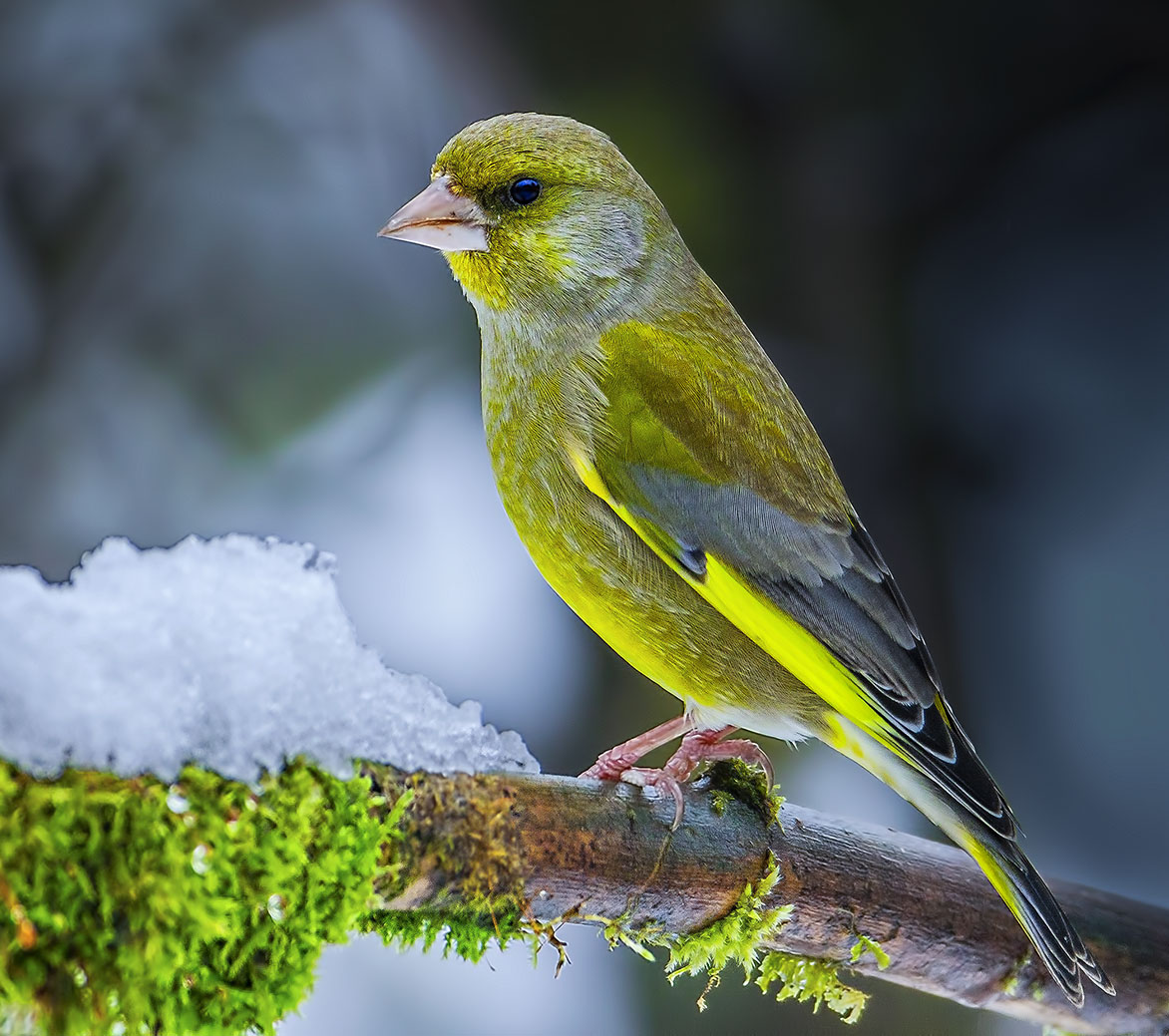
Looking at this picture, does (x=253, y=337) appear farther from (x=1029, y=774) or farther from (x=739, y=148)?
(x=1029, y=774)

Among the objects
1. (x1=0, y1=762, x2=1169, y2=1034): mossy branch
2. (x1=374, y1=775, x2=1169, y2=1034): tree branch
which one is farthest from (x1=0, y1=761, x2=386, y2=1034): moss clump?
(x1=374, y1=775, x2=1169, y2=1034): tree branch

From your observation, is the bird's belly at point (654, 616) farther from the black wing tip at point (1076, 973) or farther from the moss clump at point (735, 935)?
the black wing tip at point (1076, 973)

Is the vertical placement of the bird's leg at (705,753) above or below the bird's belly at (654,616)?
below

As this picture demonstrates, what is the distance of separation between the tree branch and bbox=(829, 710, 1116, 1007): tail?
9 cm

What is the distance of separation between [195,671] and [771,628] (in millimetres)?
967

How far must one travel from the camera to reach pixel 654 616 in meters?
1.79

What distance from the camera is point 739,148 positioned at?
3.23 metres

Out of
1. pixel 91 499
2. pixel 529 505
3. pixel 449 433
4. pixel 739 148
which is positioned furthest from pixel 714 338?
pixel 91 499

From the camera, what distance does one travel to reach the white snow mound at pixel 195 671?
3.01ft

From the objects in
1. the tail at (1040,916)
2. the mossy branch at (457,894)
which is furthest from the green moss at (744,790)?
the tail at (1040,916)

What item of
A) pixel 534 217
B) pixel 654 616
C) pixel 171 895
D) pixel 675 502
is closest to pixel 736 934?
pixel 654 616

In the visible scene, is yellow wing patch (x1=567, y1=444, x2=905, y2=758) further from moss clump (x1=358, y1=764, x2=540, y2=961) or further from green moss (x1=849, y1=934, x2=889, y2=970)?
moss clump (x1=358, y1=764, x2=540, y2=961)

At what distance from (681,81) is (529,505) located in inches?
70.0

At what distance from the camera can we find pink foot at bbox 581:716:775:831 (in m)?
1.55
